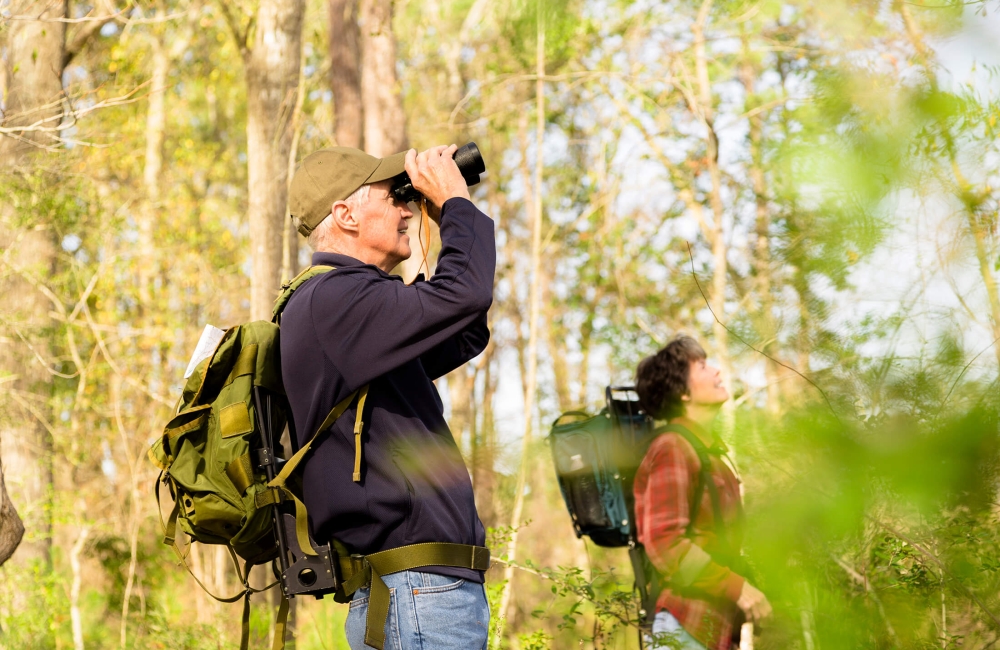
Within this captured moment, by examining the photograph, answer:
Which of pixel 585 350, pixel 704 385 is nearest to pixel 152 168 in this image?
pixel 585 350

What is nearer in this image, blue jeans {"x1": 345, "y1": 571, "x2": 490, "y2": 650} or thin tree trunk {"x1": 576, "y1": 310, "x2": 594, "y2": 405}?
blue jeans {"x1": 345, "y1": 571, "x2": 490, "y2": 650}

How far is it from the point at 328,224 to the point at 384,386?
450mm

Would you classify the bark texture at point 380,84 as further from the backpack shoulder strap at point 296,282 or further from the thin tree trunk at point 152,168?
the backpack shoulder strap at point 296,282

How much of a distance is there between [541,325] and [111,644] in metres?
8.76

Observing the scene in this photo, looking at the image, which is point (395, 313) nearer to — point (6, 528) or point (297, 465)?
point (297, 465)

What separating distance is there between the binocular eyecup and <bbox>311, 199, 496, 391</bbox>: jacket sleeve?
0.83ft

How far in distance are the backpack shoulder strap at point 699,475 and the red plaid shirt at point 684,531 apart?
1 cm

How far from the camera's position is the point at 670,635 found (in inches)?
116

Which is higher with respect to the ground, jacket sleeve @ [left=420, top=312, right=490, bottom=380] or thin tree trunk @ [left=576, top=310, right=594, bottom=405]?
thin tree trunk @ [left=576, top=310, right=594, bottom=405]

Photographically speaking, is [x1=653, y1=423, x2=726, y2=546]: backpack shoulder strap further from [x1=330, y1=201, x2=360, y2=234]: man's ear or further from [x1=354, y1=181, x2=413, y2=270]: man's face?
[x1=330, y1=201, x2=360, y2=234]: man's ear

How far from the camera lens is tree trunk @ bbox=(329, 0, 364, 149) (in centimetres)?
980

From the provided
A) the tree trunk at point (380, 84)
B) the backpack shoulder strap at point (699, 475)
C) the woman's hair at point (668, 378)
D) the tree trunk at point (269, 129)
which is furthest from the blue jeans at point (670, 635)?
the tree trunk at point (380, 84)

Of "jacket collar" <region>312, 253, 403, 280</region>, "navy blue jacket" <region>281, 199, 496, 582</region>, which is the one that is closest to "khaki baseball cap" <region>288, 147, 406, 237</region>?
A: "jacket collar" <region>312, 253, 403, 280</region>

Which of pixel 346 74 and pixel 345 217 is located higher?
pixel 346 74
